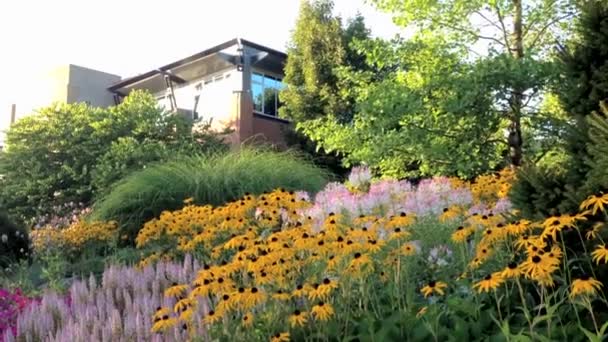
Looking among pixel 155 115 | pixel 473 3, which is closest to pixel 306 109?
pixel 155 115

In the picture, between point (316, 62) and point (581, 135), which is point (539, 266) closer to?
point (581, 135)

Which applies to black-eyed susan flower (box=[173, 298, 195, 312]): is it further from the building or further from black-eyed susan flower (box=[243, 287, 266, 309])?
the building

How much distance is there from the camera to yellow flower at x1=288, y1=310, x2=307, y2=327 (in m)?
2.92

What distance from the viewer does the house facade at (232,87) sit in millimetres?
23156

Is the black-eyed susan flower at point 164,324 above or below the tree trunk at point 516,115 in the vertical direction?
below

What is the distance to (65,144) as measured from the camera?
19.0m

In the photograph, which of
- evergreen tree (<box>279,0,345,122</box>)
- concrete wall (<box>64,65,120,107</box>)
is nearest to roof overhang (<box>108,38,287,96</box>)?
evergreen tree (<box>279,0,345,122</box>)

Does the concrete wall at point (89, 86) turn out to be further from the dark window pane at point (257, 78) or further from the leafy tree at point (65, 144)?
the leafy tree at point (65, 144)

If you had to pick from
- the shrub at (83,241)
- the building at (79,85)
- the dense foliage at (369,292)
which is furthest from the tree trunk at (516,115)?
the building at (79,85)

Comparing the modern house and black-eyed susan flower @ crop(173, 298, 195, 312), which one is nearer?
black-eyed susan flower @ crop(173, 298, 195, 312)

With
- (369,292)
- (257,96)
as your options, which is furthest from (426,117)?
(257,96)

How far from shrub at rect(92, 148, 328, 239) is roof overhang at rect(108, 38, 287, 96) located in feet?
43.9

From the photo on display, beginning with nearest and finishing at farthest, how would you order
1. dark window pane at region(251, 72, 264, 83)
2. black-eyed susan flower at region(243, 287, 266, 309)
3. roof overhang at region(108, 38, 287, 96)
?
black-eyed susan flower at region(243, 287, 266, 309)
roof overhang at region(108, 38, 287, 96)
dark window pane at region(251, 72, 264, 83)

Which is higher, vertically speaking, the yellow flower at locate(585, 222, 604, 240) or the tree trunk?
the tree trunk
